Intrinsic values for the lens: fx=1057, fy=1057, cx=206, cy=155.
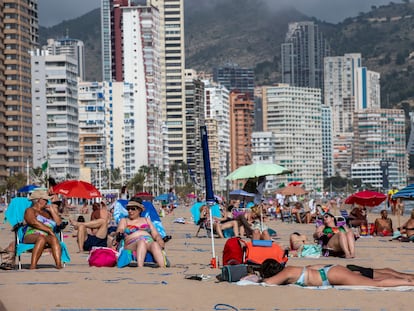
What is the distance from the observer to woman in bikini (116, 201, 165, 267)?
40.2 ft

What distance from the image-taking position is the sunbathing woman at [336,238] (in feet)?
48.7

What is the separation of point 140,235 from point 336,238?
3727 mm

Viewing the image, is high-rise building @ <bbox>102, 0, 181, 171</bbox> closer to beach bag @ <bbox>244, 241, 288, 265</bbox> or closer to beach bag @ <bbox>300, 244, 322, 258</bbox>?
beach bag @ <bbox>300, 244, 322, 258</bbox>

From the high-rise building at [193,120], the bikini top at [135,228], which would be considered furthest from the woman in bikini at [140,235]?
the high-rise building at [193,120]

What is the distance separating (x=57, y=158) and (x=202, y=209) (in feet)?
286

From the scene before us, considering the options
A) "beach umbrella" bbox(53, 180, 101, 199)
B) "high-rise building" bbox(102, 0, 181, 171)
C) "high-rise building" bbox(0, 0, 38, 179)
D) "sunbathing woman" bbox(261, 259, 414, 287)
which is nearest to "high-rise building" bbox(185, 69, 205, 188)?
"high-rise building" bbox(102, 0, 181, 171)

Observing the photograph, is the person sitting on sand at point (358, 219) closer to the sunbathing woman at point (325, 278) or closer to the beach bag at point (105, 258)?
the beach bag at point (105, 258)

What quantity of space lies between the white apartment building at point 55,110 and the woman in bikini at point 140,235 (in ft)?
307

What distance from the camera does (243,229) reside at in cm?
1988

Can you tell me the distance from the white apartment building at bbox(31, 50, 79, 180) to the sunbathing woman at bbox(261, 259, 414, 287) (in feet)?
316

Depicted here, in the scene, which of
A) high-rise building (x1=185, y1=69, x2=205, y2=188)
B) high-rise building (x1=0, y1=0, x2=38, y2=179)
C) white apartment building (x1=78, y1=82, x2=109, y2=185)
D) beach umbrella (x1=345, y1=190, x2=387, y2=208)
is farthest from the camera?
high-rise building (x1=185, y1=69, x2=205, y2=188)

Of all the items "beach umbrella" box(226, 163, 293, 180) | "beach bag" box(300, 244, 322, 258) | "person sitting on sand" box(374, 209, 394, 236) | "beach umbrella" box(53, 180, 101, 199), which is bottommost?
"person sitting on sand" box(374, 209, 394, 236)

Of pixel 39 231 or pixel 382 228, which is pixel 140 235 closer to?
pixel 39 231

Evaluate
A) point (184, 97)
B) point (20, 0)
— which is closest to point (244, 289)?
point (20, 0)
